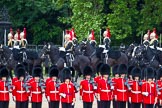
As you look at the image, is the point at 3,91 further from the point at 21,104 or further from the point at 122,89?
the point at 122,89

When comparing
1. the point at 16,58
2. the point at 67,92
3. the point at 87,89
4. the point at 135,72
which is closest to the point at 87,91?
the point at 87,89

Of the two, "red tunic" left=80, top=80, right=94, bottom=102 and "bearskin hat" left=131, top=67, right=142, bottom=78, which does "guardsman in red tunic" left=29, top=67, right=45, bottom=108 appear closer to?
"red tunic" left=80, top=80, right=94, bottom=102

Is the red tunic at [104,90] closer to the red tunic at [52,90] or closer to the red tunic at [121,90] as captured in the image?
the red tunic at [121,90]

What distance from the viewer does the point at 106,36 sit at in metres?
25.0

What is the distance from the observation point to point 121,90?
652 inches

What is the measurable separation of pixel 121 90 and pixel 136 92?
14.7 inches

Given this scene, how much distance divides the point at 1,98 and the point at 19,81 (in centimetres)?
60

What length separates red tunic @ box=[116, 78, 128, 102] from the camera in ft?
54.1

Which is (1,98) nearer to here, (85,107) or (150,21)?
(85,107)

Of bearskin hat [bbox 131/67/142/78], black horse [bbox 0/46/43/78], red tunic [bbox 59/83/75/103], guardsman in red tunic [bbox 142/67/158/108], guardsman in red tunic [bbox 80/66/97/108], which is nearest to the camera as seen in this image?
red tunic [bbox 59/83/75/103]

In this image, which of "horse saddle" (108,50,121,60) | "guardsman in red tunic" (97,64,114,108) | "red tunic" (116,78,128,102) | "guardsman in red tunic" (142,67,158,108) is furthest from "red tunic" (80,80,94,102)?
"horse saddle" (108,50,121,60)

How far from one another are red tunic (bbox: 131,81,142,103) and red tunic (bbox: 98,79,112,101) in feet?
1.96

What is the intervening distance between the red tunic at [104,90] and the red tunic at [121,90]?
25cm

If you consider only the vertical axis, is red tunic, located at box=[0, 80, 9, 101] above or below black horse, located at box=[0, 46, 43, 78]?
below
